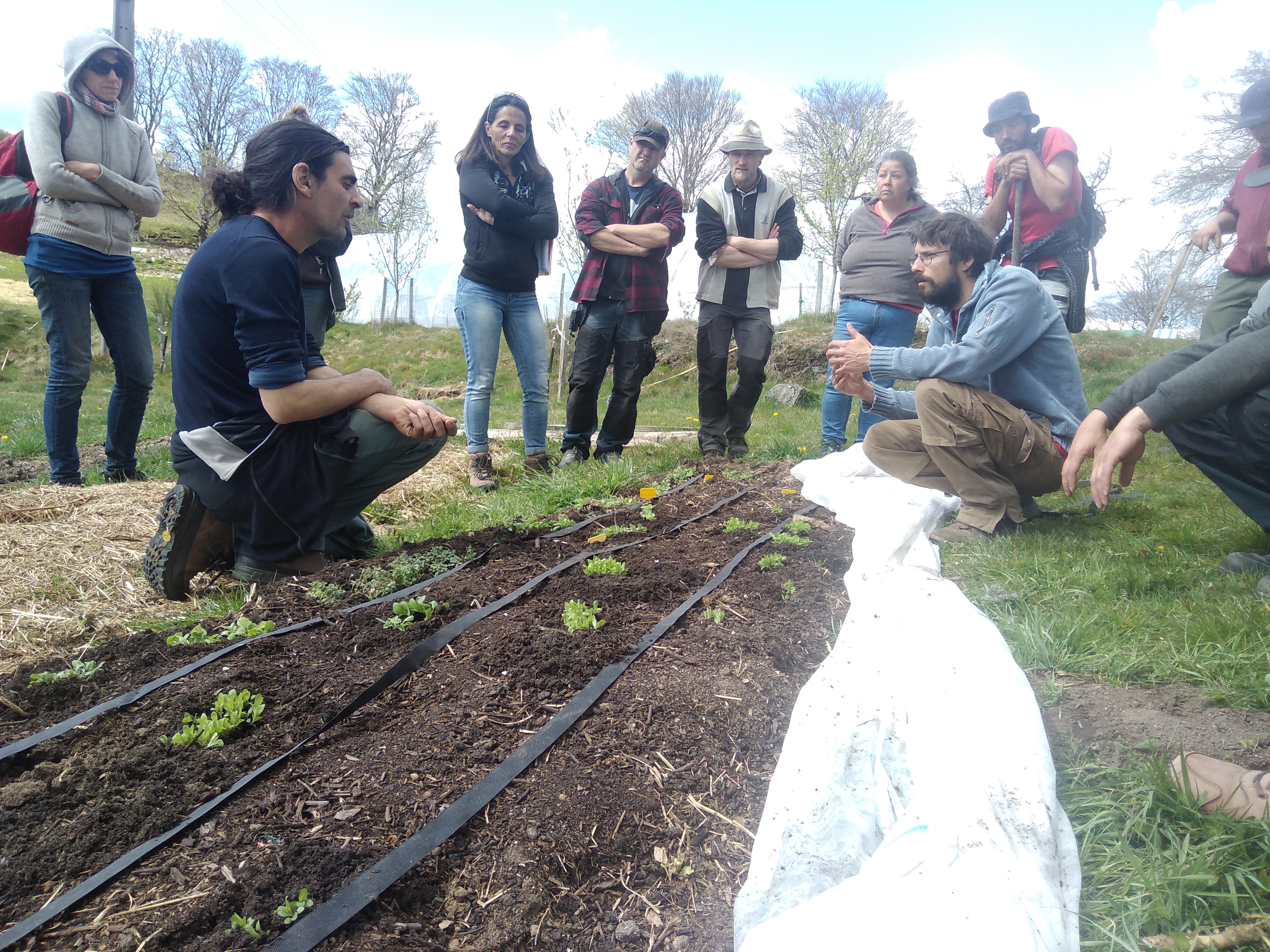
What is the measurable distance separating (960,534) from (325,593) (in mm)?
2540

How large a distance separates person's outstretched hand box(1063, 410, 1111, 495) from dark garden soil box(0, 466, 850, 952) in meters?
0.87

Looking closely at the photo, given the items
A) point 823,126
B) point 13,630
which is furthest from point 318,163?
point 823,126

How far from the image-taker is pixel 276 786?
159 centimetres

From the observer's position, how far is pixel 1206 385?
2.29 meters

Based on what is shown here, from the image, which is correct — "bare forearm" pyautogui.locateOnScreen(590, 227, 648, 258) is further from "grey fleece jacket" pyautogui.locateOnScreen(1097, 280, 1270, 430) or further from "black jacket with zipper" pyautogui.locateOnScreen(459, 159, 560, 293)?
"grey fleece jacket" pyautogui.locateOnScreen(1097, 280, 1270, 430)

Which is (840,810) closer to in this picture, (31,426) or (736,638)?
(736,638)

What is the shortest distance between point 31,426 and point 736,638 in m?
7.69

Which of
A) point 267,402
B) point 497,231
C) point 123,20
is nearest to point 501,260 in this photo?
point 497,231

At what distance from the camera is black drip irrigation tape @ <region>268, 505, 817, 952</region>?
121 centimetres

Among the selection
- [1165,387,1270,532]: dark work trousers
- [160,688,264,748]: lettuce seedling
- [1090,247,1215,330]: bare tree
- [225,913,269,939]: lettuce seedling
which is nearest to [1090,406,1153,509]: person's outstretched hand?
[1165,387,1270,532]: dark work trousers

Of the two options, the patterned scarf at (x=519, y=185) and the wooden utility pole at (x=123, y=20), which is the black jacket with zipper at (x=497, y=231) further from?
the wooden utility pole at (x=123, y=20)

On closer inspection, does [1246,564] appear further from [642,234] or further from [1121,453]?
[642,234]

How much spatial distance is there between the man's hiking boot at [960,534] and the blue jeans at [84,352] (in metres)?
4.05

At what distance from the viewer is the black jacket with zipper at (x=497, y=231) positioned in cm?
424
